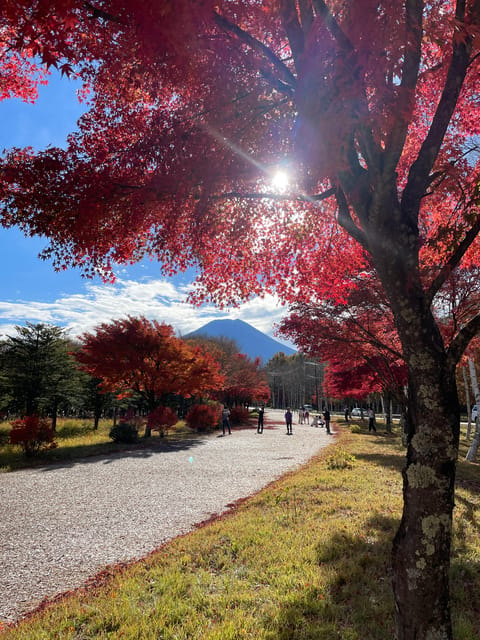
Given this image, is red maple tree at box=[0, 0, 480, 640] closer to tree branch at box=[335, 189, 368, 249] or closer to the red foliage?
tree branch at box=[335, 189, 368, 249]

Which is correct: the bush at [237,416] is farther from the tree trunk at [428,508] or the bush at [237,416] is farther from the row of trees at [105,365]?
the tree trunk at [428,508]

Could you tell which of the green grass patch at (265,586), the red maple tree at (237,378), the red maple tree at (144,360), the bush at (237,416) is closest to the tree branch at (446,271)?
the green grass patch at (265,586)

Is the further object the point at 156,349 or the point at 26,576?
the point at 156,349

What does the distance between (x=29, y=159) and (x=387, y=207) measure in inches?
156

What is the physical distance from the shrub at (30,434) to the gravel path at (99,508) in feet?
6.27

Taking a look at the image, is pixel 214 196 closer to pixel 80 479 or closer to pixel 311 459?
pixel 80 479

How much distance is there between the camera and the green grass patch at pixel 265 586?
321 centimetres

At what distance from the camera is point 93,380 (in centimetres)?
2681

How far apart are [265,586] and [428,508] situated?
2489 mm

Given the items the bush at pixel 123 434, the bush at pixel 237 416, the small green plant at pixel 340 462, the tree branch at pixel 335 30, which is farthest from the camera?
the bush at pixel 237 416

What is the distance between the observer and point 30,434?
13016mm

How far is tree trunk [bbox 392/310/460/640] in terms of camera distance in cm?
239

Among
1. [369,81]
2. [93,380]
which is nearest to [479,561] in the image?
[369,81]

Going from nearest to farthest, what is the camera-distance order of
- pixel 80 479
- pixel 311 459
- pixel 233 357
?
pixel 80 479 → pixel 311 459 → pixel 233 357
